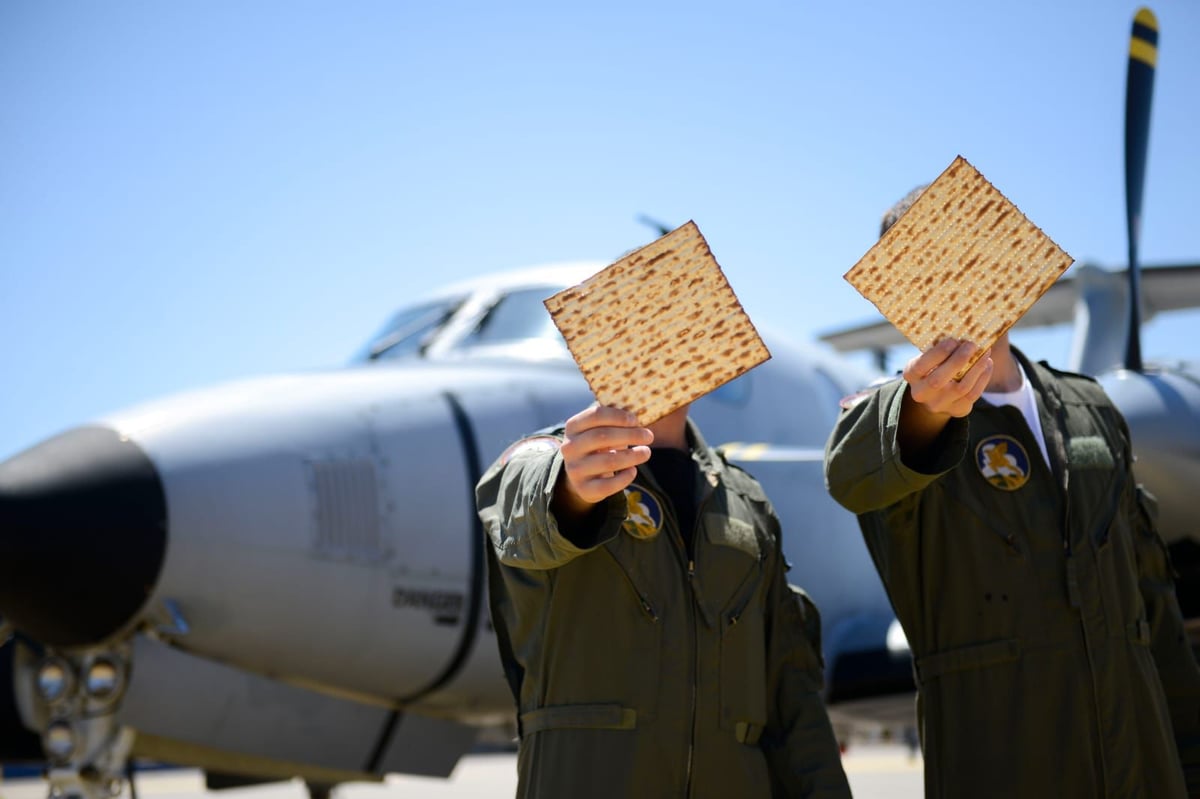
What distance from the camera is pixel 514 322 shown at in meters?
6.91

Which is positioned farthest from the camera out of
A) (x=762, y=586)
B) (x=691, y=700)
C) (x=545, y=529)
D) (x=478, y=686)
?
(x=478, y=686)

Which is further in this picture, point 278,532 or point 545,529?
point 278,532

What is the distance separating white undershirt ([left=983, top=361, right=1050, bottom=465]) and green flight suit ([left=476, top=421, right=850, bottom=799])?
2.55 ft

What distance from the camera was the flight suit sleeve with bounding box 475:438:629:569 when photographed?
7.21 ft

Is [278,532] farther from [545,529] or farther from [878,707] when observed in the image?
[878,707]

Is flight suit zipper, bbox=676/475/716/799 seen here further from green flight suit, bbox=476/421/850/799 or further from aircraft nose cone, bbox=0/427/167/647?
Result: aircraft nose cone, bbox=0/427/167/647

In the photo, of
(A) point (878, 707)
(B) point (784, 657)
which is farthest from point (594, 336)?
(A) point (878, 707)

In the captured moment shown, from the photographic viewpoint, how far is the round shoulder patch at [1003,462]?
2.92 meters

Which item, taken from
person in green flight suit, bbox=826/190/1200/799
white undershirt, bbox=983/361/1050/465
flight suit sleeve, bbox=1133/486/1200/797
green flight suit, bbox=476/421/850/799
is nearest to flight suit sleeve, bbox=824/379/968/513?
person in green flight suit, bbox=826/190/1200/799

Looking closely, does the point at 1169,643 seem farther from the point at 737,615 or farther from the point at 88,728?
the point at 88,728

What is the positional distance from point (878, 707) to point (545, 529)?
535cm

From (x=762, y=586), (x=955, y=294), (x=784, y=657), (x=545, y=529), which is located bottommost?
(x=784, y=657)

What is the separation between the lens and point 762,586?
9.23ft

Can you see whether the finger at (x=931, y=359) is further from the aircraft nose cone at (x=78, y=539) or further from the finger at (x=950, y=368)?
the aircraft nose cone at (x=78, y=539)
